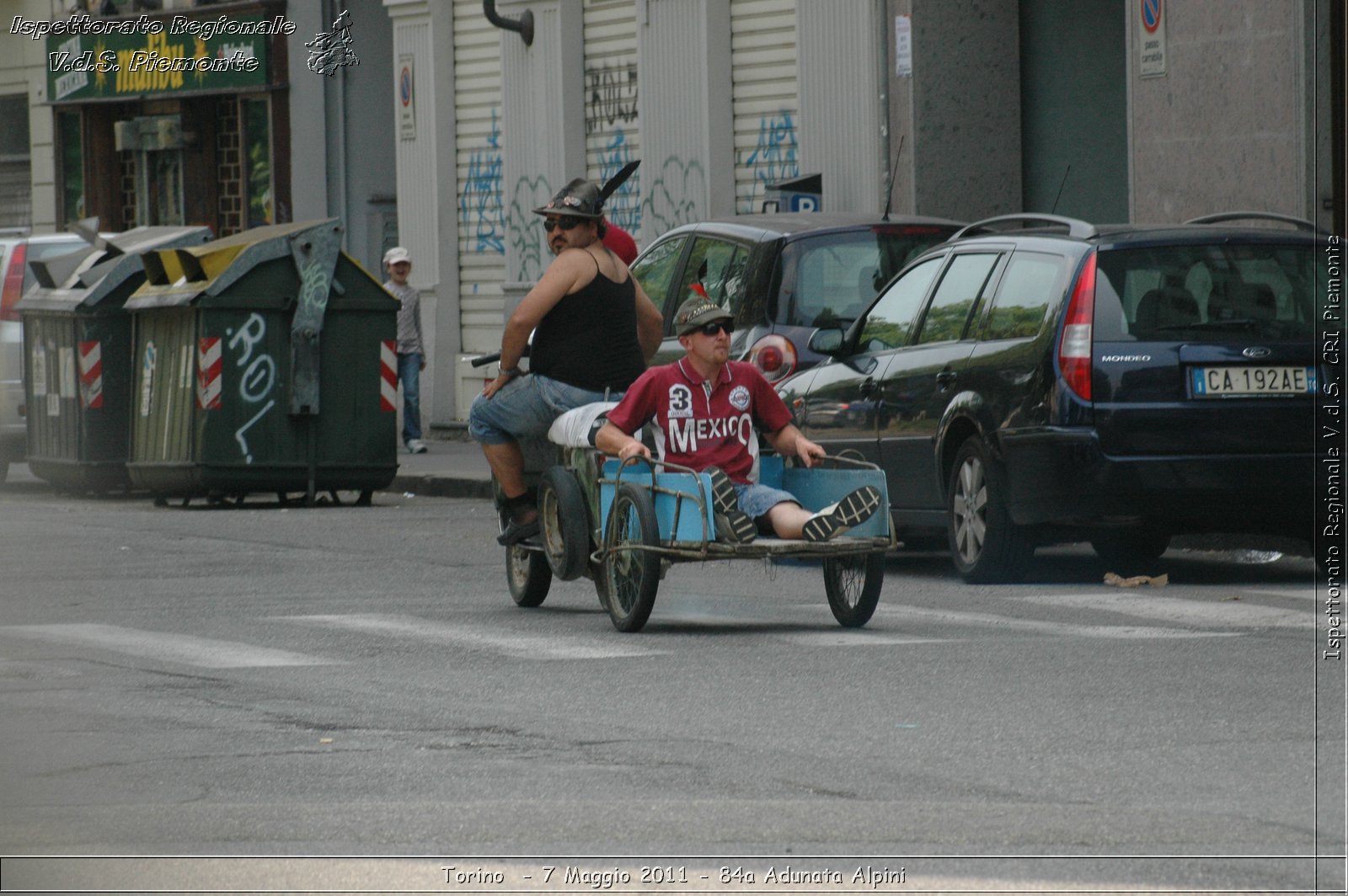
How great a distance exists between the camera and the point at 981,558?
11211 millimetres

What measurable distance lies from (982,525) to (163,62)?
2352 cm

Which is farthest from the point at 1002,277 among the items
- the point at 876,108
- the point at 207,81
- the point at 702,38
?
the point at 207,81

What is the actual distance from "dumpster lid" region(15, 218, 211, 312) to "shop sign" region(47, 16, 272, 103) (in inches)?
432

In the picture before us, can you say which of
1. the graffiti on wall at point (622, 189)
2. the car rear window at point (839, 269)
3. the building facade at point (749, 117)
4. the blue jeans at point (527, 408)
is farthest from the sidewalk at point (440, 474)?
the blue jeans at point (527, 408)

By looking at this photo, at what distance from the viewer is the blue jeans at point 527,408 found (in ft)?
34.5

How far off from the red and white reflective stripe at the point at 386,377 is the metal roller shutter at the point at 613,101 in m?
5.48

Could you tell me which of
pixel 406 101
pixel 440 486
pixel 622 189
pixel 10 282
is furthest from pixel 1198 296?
pixel 406 101

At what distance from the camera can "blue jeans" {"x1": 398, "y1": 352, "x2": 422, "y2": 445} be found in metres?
23.2

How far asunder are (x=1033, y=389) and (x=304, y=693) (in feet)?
13.2

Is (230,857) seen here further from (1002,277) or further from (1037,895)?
(1002,277)

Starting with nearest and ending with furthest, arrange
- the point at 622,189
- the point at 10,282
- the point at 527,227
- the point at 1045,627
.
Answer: the point at 1045,627 → the point at 10,282 → the point at 622,189 → the point at 527,227

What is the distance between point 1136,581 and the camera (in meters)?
11.1

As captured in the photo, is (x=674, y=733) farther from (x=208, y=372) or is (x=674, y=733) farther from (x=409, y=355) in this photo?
(x=409, y=355)

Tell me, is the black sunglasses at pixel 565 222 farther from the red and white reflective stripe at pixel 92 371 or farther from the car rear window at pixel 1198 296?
the red and white reflective stripe at pixel 92 371
